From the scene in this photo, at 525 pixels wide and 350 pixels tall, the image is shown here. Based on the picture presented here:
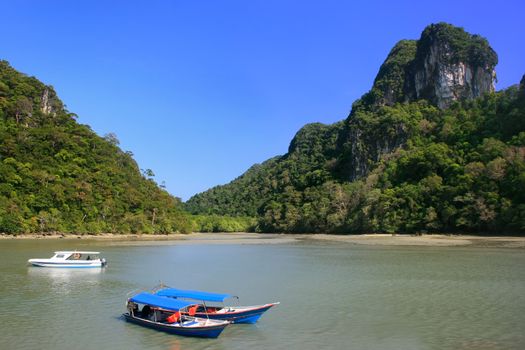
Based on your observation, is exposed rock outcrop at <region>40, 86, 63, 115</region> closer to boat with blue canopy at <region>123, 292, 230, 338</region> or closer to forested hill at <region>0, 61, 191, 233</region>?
forested hill at <region>0, 61, 191, 233</region>

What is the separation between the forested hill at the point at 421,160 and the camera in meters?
68.2

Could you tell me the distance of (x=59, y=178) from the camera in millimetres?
84500

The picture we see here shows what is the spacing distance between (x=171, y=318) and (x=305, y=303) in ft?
23.3

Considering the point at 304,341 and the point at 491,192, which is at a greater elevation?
the point at 491,192

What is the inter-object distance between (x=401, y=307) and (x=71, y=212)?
243 ft

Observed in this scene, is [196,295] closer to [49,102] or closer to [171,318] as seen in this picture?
[171,318]

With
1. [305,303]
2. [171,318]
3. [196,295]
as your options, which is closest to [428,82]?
[305,303]

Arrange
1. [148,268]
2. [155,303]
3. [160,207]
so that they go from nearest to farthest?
1. [155,303]
2. [148,268]
3. [160,207]

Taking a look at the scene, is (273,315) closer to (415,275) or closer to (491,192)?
(415,275)

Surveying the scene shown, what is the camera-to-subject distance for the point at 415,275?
29188 millimetres

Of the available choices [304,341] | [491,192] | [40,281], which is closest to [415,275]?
[304,341]

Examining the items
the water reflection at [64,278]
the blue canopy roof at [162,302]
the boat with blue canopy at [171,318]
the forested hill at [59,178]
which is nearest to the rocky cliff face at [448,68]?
the forested hill at [59,178]

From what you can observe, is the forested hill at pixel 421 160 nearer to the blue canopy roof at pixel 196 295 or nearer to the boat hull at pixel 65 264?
the boat hull at pixel 65 264

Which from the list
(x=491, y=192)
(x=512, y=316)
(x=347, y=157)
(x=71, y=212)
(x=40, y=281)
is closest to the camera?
(x=512, y=316)
